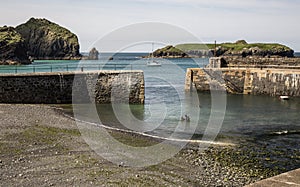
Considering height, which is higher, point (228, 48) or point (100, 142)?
point (228, 48)

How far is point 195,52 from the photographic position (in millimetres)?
153625

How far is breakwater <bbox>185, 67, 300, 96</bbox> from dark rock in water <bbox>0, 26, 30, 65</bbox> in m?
65.6

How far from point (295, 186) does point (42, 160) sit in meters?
8.83

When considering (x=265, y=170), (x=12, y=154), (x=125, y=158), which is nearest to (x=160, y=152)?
(x=125, y=158)

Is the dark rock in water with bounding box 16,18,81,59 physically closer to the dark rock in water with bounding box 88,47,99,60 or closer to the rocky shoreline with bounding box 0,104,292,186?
the dark rock in water with bounding box 88,47,99,60

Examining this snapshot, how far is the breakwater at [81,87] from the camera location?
26.3m

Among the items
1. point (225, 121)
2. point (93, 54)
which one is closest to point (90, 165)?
point (225, 121)

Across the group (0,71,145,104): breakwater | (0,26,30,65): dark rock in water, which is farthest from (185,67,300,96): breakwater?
(0,26,30,65): dark rock in water

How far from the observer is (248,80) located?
3944cm

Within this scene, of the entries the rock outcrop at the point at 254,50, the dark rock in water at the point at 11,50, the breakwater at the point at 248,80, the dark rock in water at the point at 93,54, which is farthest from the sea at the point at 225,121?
the dark rock in water at the point at 93,54

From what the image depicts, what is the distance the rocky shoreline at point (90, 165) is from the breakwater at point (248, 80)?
22.4 metres

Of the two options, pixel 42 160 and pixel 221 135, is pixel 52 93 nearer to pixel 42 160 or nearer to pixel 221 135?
pixel 221 135

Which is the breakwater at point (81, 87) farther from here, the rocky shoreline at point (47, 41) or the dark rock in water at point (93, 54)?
the rocky shoreline at point (47, 41)

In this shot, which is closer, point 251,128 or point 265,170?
point 265,170
